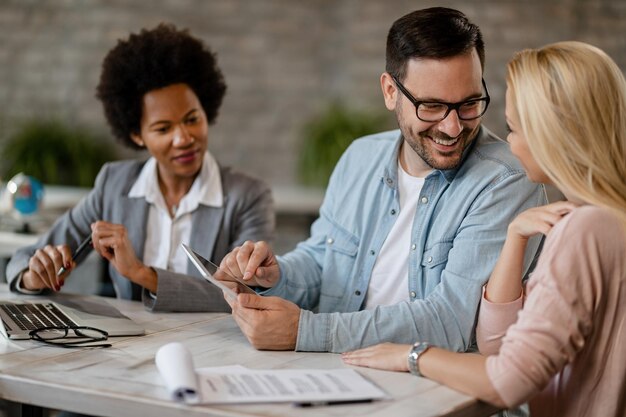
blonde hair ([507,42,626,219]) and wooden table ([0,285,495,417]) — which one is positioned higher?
blonde hair ([507,42,626,219])

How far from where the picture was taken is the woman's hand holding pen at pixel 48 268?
8.51ft

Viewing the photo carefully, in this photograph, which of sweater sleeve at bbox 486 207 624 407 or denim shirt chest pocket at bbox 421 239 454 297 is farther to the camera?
denim shirt chest pocket at bbox 421 239 454 297

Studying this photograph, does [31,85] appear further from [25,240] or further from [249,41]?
[25,240]

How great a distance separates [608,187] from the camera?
1.72 m

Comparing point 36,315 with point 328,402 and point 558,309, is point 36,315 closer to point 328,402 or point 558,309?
point 328,402

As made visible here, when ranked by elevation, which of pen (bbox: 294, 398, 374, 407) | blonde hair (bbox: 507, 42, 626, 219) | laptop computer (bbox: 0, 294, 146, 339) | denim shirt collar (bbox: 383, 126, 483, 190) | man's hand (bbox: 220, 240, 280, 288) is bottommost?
laptop computer (bbox: 0, 294, 146, 339)

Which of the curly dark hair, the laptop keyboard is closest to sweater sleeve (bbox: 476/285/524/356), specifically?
the laptop keyboard

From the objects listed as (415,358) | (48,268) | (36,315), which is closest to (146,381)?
(415,358)

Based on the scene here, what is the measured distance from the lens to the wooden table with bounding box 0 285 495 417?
1.60 metres

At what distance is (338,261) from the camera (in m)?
2.42

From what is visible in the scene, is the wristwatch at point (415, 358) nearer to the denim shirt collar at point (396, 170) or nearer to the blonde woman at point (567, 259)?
the blonde woman at point (567, 259)

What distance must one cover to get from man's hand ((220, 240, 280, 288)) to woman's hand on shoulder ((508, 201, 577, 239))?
0.65 m

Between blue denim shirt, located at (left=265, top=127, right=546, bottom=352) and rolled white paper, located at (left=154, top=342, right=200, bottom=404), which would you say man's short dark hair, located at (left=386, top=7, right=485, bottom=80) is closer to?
blue denim shirt, located at (left=265, top=127, right=546, bottom=352)

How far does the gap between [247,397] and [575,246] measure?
626 millimetres
